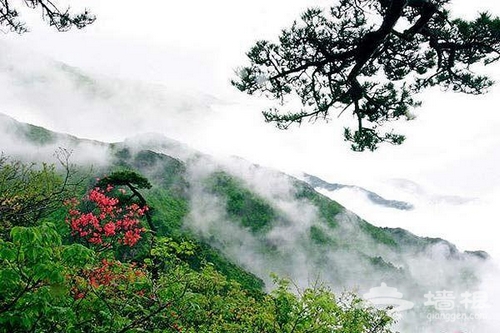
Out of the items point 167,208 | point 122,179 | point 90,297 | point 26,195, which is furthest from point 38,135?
point 90,297

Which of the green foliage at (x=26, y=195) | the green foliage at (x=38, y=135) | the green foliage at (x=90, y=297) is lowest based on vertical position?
the green foliage at (x=90, y=297)

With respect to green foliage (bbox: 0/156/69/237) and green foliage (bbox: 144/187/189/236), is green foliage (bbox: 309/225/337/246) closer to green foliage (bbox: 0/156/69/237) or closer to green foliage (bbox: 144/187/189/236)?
green foliage (bbox: 144/187/189/236)

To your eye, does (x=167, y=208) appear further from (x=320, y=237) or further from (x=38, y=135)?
(x=320, y=237)

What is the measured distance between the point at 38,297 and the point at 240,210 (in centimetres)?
17478

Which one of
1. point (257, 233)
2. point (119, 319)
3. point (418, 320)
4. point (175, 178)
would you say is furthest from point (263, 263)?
point (119, 319)

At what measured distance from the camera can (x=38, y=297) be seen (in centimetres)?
399

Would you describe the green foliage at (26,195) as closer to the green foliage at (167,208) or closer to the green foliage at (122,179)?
the green foliage at (122,179)

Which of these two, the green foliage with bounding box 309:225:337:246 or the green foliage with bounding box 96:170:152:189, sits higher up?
the green foliage with bounding box 309:225:337:246

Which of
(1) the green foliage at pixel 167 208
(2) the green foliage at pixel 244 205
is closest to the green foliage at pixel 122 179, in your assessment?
(1) the green foliage at pixel 167 208

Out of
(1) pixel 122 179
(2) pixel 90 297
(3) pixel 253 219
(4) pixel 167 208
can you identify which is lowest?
(2) pixel 90 297

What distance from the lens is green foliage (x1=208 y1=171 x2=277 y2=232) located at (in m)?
175

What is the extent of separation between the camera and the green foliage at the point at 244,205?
6880 inches

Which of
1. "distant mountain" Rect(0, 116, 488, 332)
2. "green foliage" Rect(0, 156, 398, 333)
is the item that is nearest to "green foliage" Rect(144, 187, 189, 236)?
"distant mountain" Rect(0, 116, 488, 332)

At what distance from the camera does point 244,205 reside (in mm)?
179375
